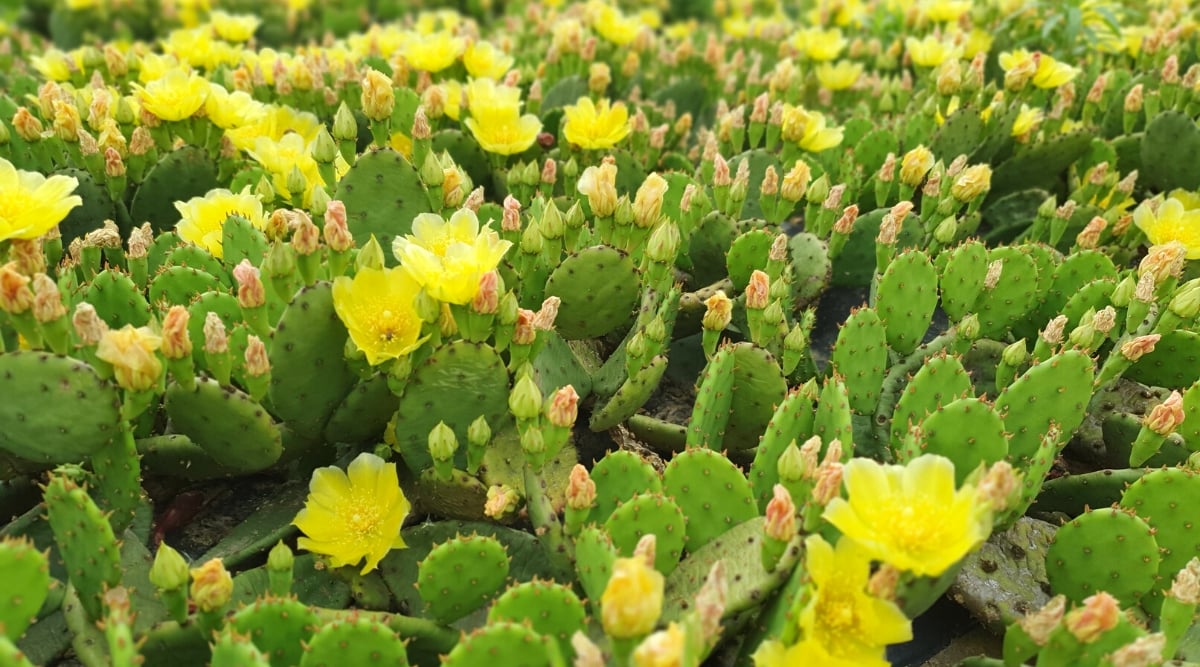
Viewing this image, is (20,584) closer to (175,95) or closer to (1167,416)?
(175,95)

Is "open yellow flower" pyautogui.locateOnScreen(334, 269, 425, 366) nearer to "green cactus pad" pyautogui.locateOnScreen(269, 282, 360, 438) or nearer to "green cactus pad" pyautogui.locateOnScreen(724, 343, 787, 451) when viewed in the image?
"green cactus pad" pyautogui.locateOnScreen(269, 282, 360, 438)

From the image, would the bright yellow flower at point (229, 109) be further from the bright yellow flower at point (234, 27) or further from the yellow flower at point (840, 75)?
the yellow flower at point (840, 75)

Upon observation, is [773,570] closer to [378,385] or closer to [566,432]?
[566,432]

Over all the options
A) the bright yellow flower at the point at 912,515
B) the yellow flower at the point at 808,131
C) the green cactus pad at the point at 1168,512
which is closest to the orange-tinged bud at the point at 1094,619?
the bright yellow flower at the point at 912,515

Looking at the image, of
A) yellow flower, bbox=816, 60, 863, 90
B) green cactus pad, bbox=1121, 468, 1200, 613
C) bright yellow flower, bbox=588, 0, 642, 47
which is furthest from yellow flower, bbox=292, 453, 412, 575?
yellow flower, bbox=816, 60, 863, 90

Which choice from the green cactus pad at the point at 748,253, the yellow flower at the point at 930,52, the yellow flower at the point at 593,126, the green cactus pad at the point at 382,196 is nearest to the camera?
the green cactus pad at the point at 382,196

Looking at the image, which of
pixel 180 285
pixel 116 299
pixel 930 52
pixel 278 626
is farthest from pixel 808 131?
pixel 278 626
